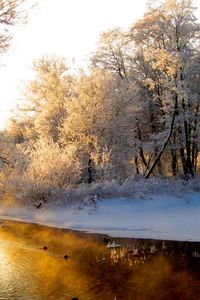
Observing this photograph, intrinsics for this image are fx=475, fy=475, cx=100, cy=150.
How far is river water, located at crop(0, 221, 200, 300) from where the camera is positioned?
1247 cm

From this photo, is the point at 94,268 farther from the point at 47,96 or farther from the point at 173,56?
the point at 47,96

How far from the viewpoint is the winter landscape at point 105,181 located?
549 inches

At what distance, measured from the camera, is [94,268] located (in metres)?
14.9

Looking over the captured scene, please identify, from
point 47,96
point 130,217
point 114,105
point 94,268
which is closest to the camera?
point 94,268

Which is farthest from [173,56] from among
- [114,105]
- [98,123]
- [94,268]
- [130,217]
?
[94,268]

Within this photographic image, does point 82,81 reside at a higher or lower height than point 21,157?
higher

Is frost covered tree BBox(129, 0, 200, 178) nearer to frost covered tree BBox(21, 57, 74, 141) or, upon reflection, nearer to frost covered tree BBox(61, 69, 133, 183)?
frost covered tree BBox(61, 69, 133, 183)

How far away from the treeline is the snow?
2.11 meters

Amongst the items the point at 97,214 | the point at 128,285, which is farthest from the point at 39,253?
the point at 97,214

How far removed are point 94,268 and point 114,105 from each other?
19623mm

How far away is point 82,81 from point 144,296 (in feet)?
75.2

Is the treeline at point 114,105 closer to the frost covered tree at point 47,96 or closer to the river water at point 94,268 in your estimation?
the frost covered tree at point 47,96

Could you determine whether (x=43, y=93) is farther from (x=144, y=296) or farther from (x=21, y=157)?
(x=144, y=296)

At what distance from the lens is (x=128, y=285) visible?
13062 millimetres
